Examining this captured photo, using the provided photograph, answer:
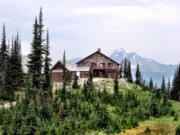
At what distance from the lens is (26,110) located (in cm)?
2491

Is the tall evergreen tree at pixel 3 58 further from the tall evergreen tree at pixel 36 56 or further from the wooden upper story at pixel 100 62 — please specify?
the wooden upper story at pixel 100 62

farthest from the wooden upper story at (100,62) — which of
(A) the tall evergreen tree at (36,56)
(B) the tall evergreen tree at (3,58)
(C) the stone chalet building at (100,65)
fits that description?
(A) the tall evergreen tree at (36,56)

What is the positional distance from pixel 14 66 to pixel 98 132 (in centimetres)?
3298

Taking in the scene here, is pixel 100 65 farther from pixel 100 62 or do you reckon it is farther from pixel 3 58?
pixel 3 58

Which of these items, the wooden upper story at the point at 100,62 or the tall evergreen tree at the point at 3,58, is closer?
the tall evergreen tree at the point at 3,58

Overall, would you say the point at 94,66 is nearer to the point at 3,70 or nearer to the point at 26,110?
the point at 3,70

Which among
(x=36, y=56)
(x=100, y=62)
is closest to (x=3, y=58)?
(x=36, y=56)

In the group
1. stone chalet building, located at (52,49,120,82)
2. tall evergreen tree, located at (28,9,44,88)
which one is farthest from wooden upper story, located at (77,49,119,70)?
tall evergreen tree, located at (28,9,44,88)

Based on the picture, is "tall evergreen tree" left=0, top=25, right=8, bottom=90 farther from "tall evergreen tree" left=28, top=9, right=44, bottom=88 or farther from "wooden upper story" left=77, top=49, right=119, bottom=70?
"wooden upper story" left=77, top=49, right=119, bottom=70

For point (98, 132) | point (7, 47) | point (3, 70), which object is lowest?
point (98, 132)

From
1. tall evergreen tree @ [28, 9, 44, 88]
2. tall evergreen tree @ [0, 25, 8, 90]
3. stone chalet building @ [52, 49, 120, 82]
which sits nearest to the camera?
tall evergreen tree @ [28, 9, 44, 88]

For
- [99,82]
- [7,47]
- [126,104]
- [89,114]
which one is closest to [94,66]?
[99,82]

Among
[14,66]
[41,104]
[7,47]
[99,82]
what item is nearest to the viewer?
[41,104]

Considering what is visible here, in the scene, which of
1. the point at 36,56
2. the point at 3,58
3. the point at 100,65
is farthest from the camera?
the point at 100,65
